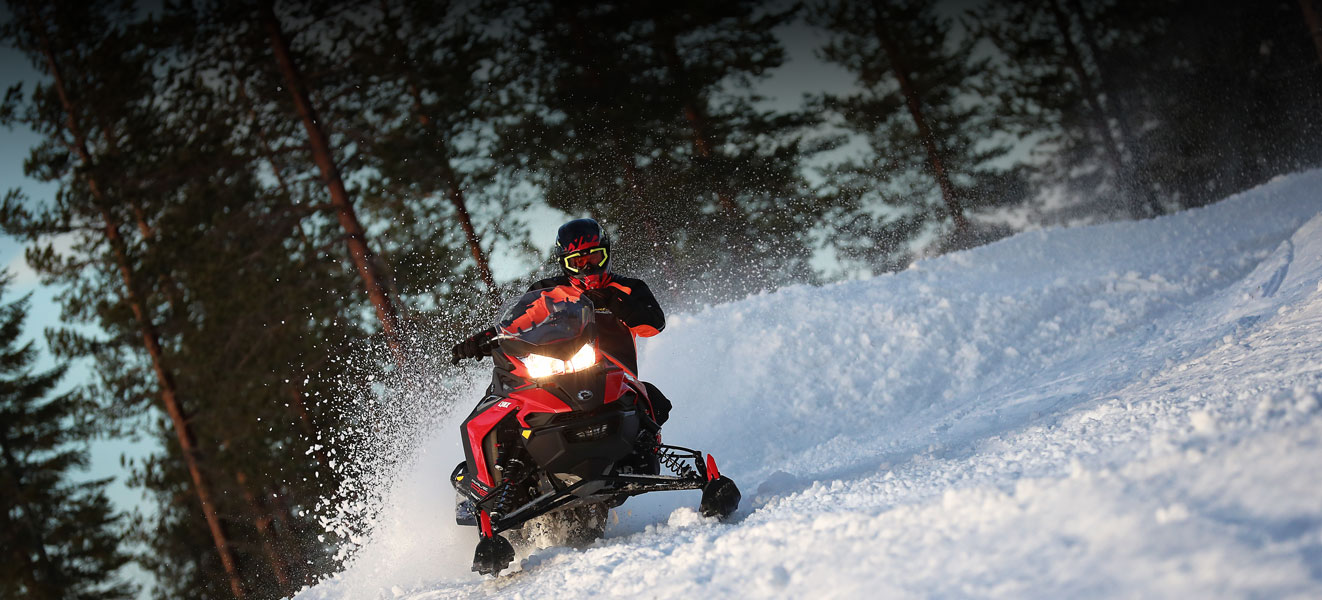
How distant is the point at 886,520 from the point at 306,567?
22.2 metres

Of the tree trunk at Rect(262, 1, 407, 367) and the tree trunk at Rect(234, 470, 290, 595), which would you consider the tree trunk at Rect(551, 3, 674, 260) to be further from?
the tree trunk at Rect(234, 470, 290, 595)

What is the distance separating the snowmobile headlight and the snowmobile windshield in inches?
2.5

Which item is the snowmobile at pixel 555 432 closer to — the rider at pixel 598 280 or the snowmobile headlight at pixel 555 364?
the snowmobile headlight at pixel 555 364

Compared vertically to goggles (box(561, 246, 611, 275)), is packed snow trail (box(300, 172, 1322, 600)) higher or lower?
lower

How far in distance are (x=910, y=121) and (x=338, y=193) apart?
17919mm

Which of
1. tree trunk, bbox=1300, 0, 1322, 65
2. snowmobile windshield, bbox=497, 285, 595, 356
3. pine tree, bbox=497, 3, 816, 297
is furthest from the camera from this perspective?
tree trunk, bbox=1300, 0, 1322, 65

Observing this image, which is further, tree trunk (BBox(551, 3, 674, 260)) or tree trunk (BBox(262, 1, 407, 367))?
tree trunk (BBox(551, 3, 674, 260))

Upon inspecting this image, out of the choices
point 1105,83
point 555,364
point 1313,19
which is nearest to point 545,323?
point 555,364

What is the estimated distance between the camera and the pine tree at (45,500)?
20484mm

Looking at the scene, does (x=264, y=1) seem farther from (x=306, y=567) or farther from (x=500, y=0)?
(x=306, y=567)

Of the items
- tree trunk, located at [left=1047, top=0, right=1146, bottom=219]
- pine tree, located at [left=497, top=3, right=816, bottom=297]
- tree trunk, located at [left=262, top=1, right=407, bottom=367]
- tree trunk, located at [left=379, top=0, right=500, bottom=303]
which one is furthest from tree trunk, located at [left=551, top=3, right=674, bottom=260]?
tree trunk, located at [left=1047, top=0, right=1146, bottom=219]

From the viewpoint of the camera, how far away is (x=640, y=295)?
5516 mm

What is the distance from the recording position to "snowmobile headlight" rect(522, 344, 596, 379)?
15.7ft

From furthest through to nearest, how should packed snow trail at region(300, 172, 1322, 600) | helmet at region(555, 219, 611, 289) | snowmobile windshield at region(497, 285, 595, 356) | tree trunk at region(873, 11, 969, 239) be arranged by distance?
tree trunk at region(873, 11, 969, 239)
helmet at region(555, 219, 611, 289)
snowmobile windshield at region(497, 285, 595, 356)
packed snow trail at region(300, 172, 1322, 600)
